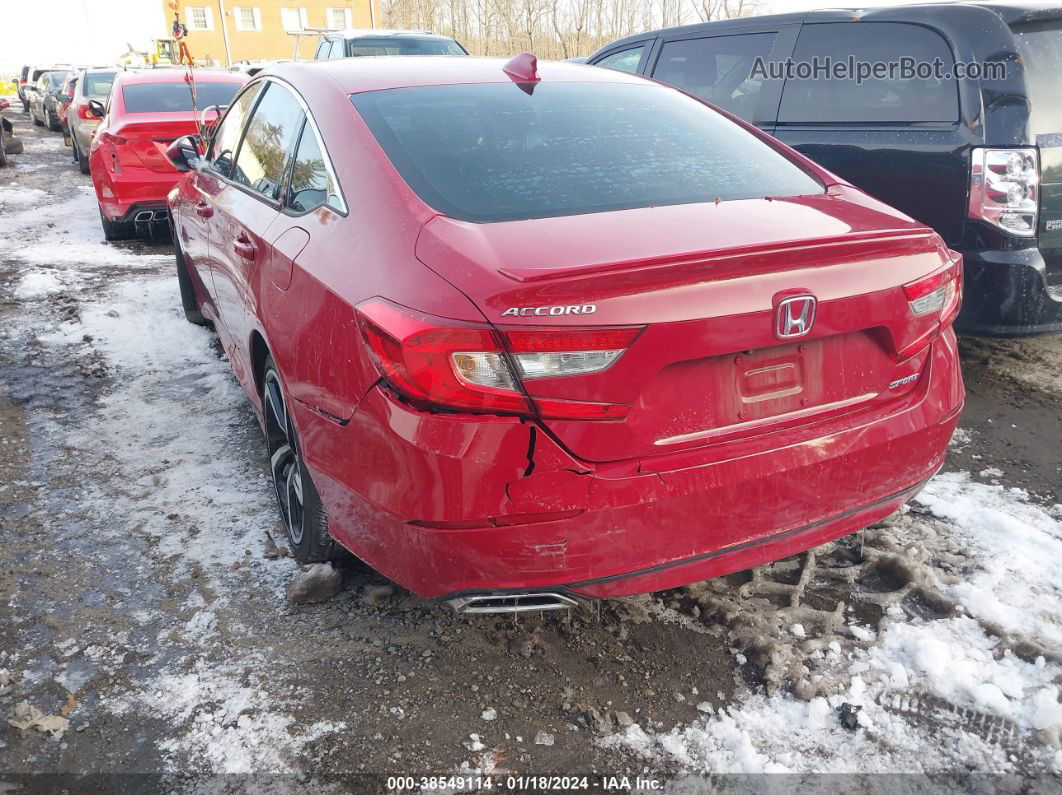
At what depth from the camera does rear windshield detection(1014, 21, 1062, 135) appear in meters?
3.81

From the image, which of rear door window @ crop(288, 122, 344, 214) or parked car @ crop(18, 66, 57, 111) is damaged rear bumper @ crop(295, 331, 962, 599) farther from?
parked car @ crop(18, 66, 57, 111)

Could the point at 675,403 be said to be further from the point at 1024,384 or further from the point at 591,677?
the point at 1024,384

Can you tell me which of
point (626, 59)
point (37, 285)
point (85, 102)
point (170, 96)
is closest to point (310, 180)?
point (626, 59)

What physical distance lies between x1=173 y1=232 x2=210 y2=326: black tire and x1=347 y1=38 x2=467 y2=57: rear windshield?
27.7 ft

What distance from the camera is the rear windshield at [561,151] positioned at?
2334mm

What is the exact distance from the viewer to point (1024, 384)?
4.42 m

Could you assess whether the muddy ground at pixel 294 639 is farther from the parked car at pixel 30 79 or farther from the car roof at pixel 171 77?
the parked car at pixel 30 79

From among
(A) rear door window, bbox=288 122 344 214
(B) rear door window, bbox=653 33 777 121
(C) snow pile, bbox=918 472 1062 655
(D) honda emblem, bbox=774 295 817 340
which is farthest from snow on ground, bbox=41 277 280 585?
(B) rear door window, bbox=653 33 777 121

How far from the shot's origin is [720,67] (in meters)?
5.55

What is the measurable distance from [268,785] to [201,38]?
6910cm

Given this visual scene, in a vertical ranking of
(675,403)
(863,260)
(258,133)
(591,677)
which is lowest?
(591,677)

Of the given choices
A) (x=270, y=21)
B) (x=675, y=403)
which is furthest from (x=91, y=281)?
(x=270, y=21)

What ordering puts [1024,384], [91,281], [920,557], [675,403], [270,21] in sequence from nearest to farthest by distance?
[675,403] → [920,557] → [1024,384] → [91,281] → [270,21]

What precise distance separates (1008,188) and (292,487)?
3339mm
